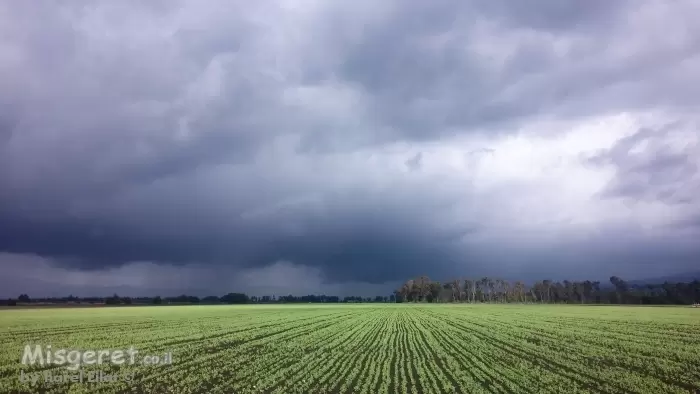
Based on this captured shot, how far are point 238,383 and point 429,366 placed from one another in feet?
38.1

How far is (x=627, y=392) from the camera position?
875 inches

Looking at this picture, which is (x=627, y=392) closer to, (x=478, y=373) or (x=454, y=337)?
(x=478, y=373)
